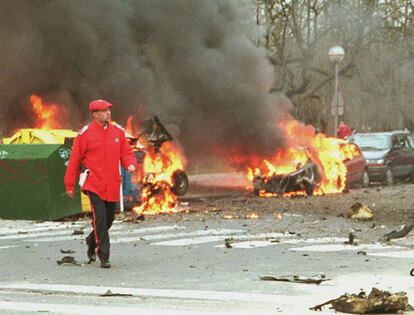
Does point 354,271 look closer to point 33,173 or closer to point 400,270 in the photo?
point 400,270

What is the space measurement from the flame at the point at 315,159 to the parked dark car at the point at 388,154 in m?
1.83

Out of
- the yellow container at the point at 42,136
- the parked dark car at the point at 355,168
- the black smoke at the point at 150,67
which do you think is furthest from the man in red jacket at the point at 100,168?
the parked dark car at the point at 355,168

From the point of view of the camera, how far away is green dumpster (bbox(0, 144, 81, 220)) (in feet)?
54.4

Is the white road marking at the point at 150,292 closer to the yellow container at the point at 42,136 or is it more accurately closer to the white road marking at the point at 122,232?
the white road marking at the point at 122,232

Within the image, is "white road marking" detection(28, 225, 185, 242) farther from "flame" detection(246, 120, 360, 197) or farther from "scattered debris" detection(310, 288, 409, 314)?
"flame" detection(246, 120, 360, 197)

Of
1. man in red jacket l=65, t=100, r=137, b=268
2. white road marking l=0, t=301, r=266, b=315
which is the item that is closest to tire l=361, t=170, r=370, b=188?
man in red jacket l=65, t=100, r=137, b=268

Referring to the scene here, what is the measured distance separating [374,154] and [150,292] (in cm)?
2058

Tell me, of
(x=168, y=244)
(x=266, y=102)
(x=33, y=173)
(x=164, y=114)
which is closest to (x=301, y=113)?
(x=266, y=102)

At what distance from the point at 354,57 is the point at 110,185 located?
27.6 m

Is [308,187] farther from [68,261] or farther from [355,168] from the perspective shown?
[68,261]

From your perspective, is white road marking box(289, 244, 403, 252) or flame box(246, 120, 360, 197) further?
flame box(246, 120, 360, 197)

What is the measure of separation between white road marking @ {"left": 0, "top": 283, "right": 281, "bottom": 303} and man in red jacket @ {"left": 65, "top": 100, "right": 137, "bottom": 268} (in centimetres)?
144

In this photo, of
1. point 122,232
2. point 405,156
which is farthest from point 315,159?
point 122,232

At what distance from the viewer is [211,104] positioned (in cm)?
2723
